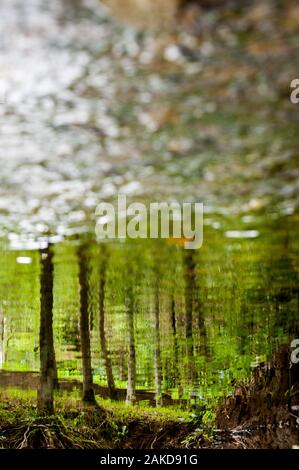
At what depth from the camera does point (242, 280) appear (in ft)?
16.9

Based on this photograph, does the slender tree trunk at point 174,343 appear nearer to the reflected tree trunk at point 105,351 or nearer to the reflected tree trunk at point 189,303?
the reflected tree trunk at point 189,303

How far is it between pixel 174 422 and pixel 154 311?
2371mm

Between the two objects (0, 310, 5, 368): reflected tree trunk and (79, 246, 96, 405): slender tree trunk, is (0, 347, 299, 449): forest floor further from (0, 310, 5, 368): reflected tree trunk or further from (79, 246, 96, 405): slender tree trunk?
(0, 310, 5, 368): reflected tree trunk

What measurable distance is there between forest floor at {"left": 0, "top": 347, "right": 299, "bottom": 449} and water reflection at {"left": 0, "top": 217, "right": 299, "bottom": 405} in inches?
9.9

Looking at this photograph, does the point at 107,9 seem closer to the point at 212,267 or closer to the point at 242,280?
the point at 212,267

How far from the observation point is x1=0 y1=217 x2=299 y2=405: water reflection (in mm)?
4289

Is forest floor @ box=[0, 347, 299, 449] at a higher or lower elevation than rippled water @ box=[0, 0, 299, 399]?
lower

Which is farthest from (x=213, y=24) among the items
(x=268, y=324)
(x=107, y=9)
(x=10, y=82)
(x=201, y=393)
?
(x=201, y=393)

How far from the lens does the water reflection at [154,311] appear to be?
4289 mm

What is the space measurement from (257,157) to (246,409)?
5974 mm

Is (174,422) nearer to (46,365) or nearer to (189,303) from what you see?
(46,365)

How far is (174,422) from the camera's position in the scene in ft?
26.3

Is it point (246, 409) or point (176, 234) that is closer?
point (176, 234)

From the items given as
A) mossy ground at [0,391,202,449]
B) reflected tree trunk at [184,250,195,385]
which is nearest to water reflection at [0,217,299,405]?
reflected tree trunk at [184,250,195,385]
